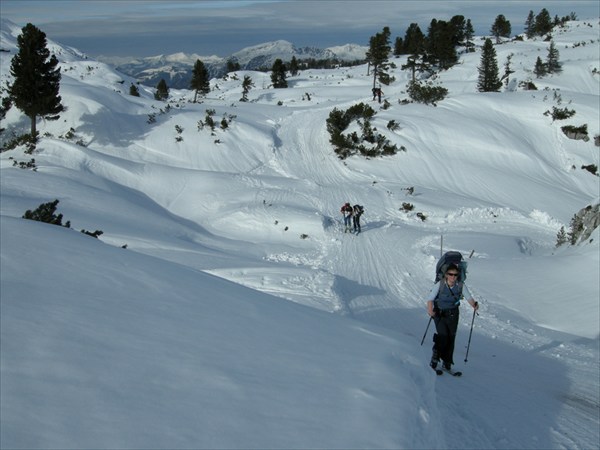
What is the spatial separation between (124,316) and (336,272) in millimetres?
11403

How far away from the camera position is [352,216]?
67.2 feet

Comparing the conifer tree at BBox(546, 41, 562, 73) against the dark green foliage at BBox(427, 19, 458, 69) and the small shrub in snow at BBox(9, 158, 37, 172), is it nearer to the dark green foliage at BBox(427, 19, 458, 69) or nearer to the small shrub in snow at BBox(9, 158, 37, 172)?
the dark green foliage at BBox(427, 19, 458, 69)

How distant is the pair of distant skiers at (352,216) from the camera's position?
20031 mm

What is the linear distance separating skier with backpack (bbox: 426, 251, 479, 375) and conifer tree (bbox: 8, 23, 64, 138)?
28.6 metres

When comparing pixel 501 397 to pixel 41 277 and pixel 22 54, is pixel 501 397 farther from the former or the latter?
pixel 22 54

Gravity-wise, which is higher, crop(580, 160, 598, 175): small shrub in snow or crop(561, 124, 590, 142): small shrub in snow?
crop(561, 124, 590, 142): small shrub in snow

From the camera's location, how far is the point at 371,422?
3670 millimetres

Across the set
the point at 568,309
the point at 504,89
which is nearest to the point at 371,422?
the point at 568,309

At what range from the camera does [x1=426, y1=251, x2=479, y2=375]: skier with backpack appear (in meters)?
7.29

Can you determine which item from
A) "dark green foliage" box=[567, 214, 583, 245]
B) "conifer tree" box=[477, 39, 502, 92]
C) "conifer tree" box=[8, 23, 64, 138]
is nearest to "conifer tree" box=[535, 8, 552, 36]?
"conifer tree" box=[477, 39, 502, 92]

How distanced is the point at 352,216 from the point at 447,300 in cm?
1326

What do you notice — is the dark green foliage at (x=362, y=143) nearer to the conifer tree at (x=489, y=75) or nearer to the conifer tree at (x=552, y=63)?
the conifer tree at (x=489, y=75)

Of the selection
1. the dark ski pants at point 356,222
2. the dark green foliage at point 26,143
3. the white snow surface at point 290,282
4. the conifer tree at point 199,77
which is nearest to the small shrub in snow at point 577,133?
the white snow surface at point 290,282

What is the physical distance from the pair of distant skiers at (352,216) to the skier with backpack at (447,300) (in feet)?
41.0
